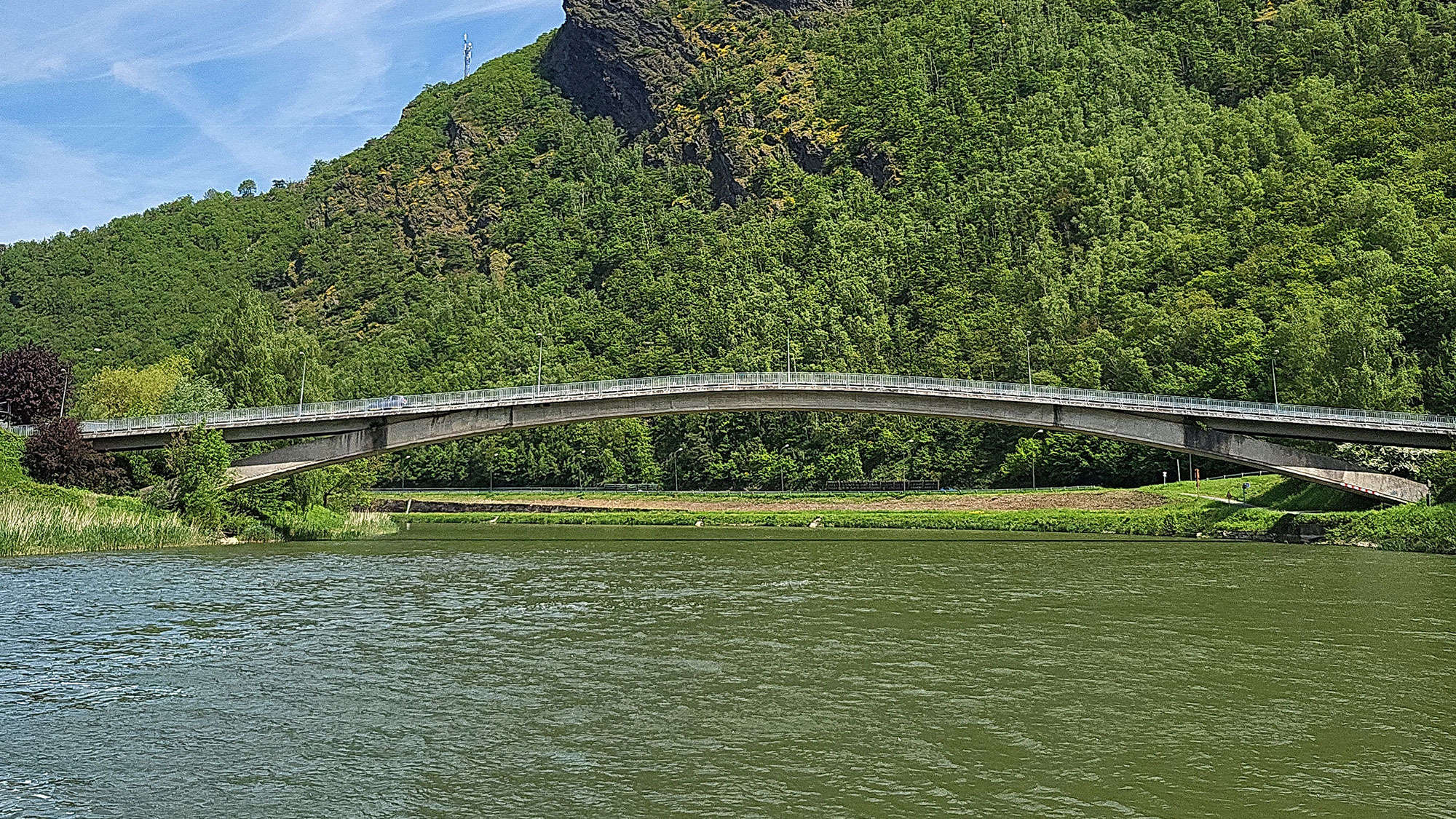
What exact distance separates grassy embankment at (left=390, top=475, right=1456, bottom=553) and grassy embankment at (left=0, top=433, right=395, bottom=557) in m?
33.2

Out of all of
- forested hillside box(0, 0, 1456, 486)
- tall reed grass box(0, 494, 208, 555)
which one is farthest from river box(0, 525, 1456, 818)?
forested hillside box(0, 0, 1456, 486)

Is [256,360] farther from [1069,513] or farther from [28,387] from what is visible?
[1069,513]

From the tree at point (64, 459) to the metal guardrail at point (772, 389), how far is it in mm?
3056

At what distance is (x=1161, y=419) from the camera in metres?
66.0

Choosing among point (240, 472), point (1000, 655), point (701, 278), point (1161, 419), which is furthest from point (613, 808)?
point (701, 278)

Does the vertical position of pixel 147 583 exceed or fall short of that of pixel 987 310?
it falls short

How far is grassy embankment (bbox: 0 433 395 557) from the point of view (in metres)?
43.9

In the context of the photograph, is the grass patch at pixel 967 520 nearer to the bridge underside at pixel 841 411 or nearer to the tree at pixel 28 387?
the bridge underside at pixel 841 411

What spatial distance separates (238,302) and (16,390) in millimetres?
15593

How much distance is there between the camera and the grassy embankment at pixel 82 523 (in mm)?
43875

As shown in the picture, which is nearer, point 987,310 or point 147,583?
point 147,583

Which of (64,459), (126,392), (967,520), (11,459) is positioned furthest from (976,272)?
(11,459)

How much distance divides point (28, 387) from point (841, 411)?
2077 inches

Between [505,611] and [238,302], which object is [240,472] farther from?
[505,611]
